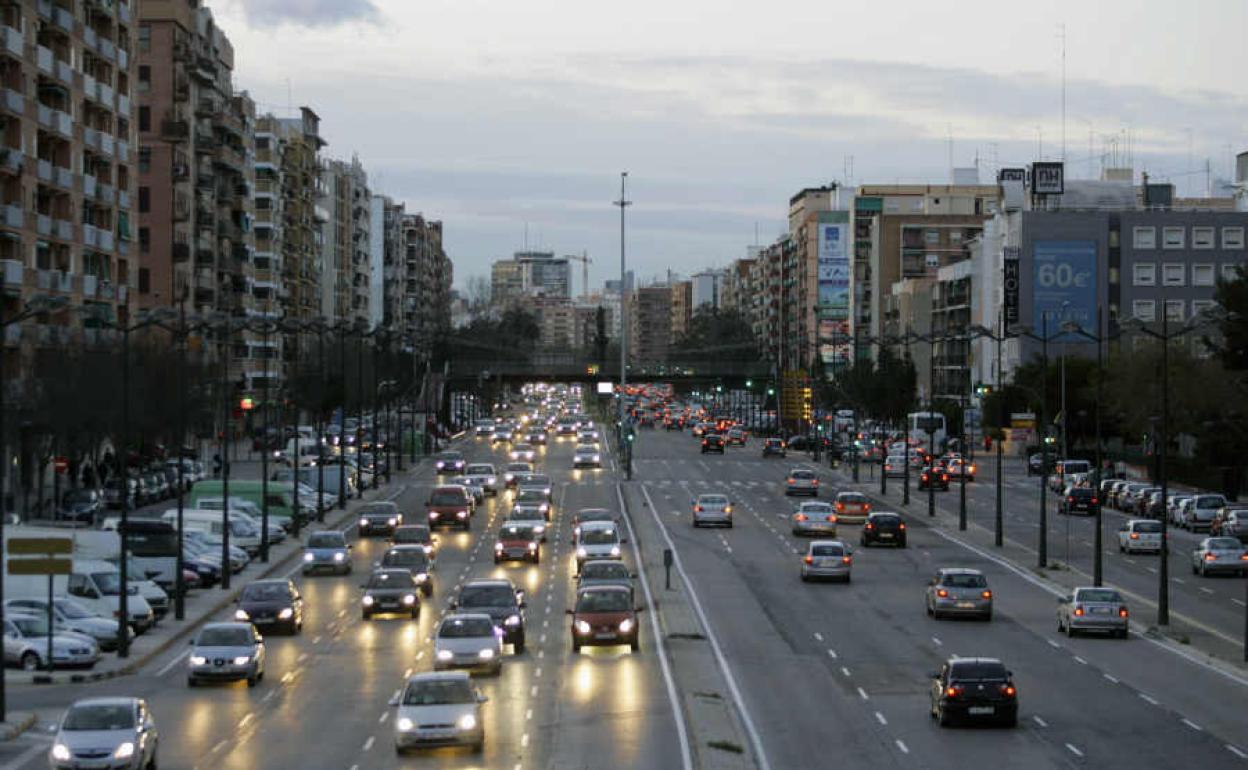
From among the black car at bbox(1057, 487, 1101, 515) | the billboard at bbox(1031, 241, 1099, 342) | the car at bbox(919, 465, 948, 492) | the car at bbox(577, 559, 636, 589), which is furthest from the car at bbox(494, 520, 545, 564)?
the billboard at bbox(1031, 241, 1099, 342)

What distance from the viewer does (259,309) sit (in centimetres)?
15338

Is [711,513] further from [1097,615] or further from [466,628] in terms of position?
[466,628]

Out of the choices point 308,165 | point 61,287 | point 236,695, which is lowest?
point 236,695

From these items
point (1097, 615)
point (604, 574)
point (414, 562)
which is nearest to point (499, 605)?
point (604, 574)

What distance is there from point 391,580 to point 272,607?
12.8 feet

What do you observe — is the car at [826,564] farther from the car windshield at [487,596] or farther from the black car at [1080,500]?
the black car at [1080,500]

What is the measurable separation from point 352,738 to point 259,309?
126 m

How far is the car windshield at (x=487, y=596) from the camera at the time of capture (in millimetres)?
41281

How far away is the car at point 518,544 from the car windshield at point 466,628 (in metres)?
22.4

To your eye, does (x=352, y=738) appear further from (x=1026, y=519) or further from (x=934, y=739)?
(x=1026, y=519)

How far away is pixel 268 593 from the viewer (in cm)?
4478

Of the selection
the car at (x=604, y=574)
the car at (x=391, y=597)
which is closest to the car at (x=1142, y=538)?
the car at (x=604, y=574)

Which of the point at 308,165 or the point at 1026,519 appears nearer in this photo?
the point at 1026,519

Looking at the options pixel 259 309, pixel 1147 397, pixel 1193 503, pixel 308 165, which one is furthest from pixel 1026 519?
pixel 308 165
